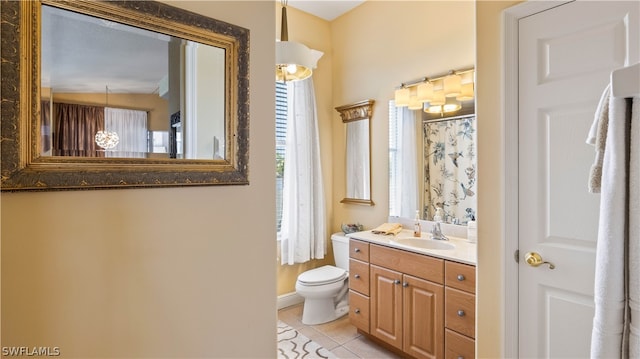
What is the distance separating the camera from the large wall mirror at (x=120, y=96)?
30.8 inches

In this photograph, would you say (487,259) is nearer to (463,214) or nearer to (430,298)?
(430,298)

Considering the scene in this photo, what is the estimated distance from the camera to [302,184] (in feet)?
10.6

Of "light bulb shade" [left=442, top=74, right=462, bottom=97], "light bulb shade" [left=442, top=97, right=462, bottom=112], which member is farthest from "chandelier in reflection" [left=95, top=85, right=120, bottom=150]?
"light bulb shade" [left=442, top=97, right=462, bottom=112]

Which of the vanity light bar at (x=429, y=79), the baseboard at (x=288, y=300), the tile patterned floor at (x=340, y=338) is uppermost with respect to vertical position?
the vanity light bar at (x=429, y=79)

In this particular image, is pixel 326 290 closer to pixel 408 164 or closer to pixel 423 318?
pixel 423 318

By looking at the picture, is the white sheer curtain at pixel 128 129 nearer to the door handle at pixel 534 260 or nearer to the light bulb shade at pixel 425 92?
the door handle at pixel 534 260

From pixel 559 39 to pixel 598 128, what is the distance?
3.04 ft

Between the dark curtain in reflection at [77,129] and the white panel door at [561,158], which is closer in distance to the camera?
the dark curtain in reflection at [77,129]

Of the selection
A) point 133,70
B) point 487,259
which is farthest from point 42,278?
point 487,259

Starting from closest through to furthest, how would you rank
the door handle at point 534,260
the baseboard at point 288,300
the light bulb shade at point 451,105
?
the door handle at point 534,260, the light bulb shade at point 451,105, the baseboard at point 288,300

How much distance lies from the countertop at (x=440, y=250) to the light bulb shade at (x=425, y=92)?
3.76 feet

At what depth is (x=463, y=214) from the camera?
2.49 meters

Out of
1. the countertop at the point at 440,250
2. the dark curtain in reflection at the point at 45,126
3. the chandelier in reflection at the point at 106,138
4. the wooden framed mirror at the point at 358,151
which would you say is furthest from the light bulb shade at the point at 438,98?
the dark curtain in reflection at the point at 45,126

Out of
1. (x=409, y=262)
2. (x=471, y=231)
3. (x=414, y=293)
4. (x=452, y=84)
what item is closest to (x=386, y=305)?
(x=414, y=293)
